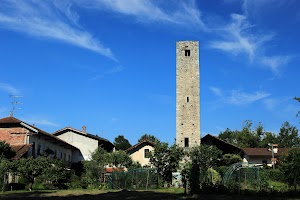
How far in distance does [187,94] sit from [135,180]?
15.0 m

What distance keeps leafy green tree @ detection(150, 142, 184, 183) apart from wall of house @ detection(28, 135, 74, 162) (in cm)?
1285

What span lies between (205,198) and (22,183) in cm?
1975

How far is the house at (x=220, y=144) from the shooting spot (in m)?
53.4

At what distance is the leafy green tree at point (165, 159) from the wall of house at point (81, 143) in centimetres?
1774

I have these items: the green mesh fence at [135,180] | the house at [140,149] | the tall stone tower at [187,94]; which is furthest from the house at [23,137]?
the tall stone tower at [187,94]

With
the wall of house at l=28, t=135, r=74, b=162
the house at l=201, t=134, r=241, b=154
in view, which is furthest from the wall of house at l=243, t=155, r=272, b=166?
the wall of house at l=28, t=135, r=74, b=162

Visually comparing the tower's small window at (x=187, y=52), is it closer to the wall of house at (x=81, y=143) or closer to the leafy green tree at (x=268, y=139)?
the wall of house at (x=81, y=143)

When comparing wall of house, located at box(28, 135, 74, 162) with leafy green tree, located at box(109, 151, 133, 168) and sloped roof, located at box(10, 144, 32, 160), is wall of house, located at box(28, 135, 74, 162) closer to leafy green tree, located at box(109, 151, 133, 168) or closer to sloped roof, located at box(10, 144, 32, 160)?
sloped roof, located at box(10, 144, 32, 160)

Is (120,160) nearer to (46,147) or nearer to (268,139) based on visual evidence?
(46,147)

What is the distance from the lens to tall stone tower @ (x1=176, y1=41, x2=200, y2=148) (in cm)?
4700

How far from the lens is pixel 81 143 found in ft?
187

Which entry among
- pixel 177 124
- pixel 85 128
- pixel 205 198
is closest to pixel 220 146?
pixel 177 124

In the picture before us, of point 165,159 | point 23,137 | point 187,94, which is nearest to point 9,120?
point 23,137

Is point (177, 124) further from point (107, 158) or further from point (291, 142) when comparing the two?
point (291, 142)
